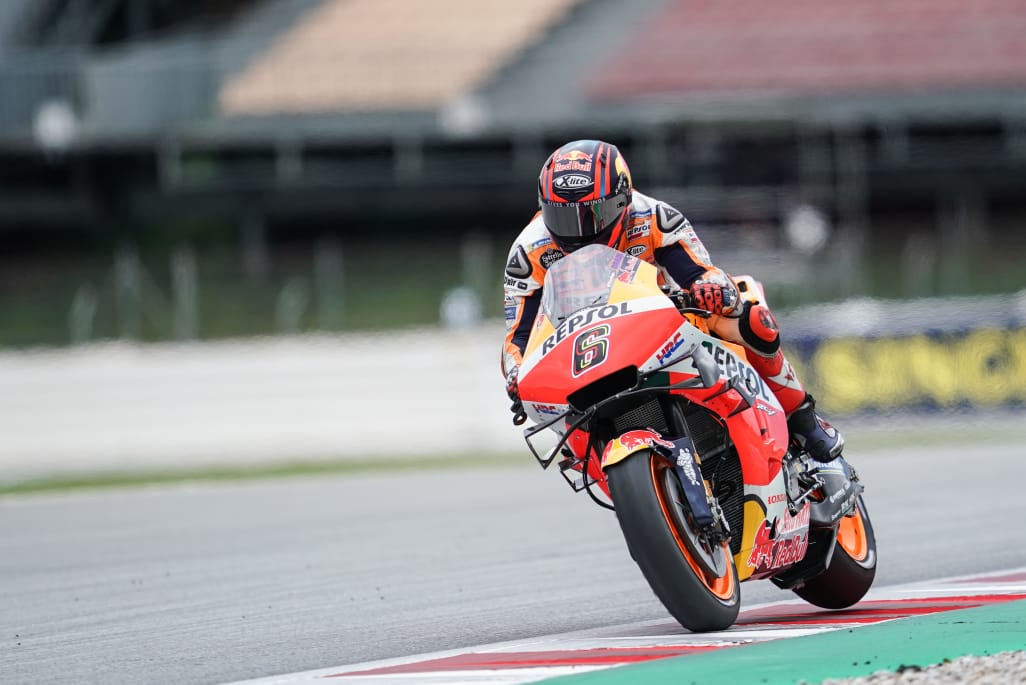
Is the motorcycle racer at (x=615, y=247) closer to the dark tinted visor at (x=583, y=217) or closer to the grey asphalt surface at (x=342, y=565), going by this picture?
the dark tinted visor at (x=583, y=217)

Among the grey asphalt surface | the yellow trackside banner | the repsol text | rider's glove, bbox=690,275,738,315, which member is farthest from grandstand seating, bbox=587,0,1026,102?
the repsol text

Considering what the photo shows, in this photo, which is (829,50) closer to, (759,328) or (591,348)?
(759,328)

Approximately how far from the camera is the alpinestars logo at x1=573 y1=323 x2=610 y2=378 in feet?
15.3

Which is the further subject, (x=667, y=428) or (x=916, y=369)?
(x=916, y=369)

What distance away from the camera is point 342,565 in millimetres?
7461

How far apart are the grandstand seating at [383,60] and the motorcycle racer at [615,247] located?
64.8 ft

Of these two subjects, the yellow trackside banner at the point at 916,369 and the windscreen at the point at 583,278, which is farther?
the yellow trackside banner at the point at 916,369

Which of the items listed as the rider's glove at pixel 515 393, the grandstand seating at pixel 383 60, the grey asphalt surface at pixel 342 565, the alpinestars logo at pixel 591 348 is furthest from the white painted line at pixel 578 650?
the grandstand seating at pixel 383 60

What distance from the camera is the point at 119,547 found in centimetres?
862

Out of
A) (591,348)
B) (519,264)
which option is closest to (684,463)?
(591,348)

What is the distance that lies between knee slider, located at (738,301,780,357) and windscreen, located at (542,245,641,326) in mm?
510

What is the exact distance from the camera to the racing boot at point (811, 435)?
565cm

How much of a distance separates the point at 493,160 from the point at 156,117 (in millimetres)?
5270

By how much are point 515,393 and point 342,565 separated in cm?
279
